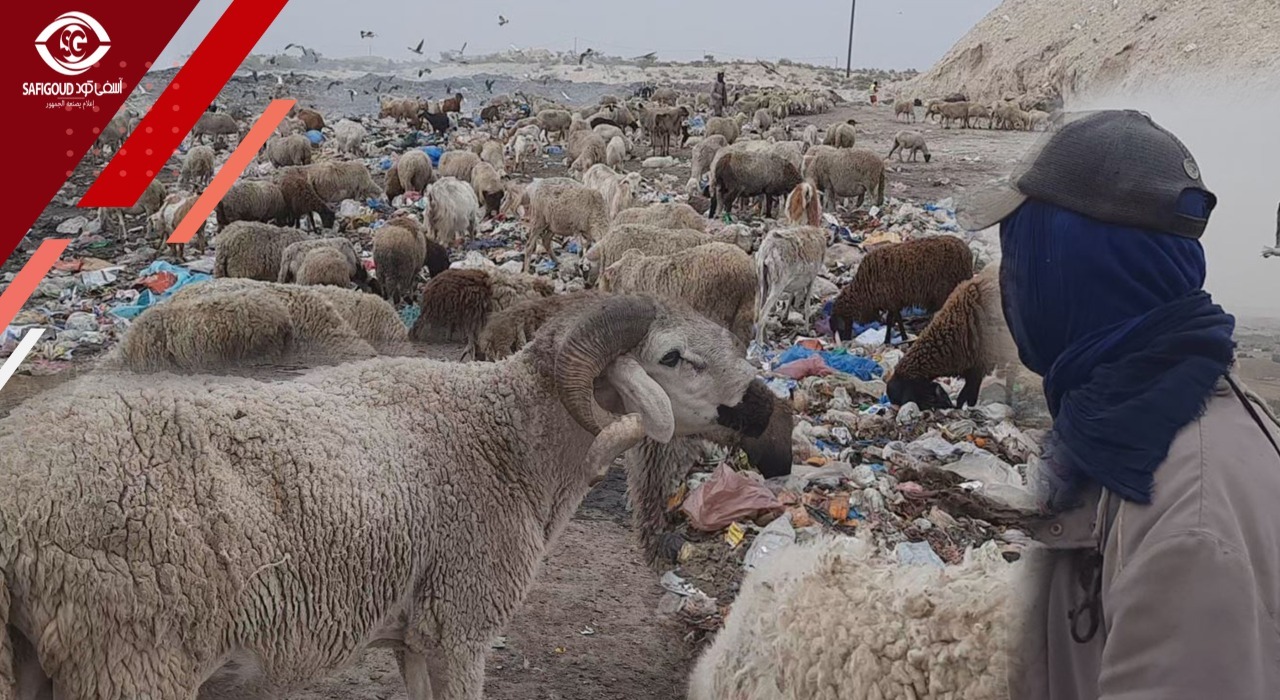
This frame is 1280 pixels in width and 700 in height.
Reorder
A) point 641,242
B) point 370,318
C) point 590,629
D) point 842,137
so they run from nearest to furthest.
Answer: point 590,629 < point 370,318 < point 641,242 < point 842,137

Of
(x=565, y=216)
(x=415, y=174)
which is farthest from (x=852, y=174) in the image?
(x=415, y=174)

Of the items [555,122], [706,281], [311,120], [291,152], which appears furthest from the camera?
[311,120]

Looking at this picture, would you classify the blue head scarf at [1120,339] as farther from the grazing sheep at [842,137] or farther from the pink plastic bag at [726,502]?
the grazing sheep at [842,137]

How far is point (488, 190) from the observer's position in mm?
15977

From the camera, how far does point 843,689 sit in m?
1.57

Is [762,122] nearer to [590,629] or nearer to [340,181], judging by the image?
[340,181]

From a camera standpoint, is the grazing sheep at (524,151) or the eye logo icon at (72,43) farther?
the grazing sheep at (524,151)

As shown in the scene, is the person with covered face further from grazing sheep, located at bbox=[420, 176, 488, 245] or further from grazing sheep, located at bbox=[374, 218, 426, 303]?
grazing sheep, located at bbox=[420, 176, 488, 245]

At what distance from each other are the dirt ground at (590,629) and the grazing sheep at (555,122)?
2317 cm

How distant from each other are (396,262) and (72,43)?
5290 mm

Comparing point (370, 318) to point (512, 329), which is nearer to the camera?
A: point (512, 329)

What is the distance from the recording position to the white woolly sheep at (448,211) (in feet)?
43.8

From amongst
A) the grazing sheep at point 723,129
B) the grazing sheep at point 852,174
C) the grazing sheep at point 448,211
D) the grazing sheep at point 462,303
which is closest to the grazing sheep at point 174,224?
the grazing sheep at point 448,211

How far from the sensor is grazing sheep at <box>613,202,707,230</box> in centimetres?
1059
